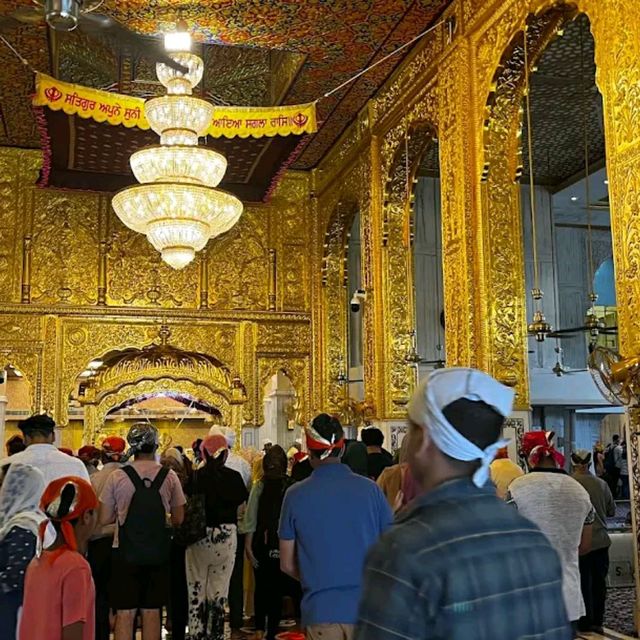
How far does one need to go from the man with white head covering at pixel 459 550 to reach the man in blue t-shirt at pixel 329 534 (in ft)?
5.12

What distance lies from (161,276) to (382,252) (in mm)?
4261

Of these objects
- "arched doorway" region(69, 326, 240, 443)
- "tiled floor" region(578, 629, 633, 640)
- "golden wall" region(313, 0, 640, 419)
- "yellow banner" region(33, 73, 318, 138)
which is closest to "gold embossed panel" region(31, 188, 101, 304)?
"arched doorway" region(69, 326, 240, 443)

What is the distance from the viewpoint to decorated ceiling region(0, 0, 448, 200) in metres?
8.55

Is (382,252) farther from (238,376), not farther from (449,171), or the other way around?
(238,376)

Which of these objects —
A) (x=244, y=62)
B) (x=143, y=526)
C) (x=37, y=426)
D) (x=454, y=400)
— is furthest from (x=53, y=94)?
(x=454, y=400)

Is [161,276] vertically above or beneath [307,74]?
beneath

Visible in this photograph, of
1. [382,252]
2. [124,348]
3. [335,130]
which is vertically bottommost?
[124,348]

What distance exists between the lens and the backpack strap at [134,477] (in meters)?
4.62

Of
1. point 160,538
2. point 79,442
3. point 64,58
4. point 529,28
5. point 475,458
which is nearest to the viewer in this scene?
point 475,458

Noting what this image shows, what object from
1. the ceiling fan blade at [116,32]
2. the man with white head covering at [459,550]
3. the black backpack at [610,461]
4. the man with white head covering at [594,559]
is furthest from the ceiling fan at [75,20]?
the black backpack at [610,461]

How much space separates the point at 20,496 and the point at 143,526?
160 cm

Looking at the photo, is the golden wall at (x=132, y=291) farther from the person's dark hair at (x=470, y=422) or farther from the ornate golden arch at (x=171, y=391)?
the person's dark hair at (x=470, y=422)

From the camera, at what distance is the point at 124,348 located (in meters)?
12.8

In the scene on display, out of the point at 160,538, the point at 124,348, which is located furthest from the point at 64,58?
the point at 160,538
